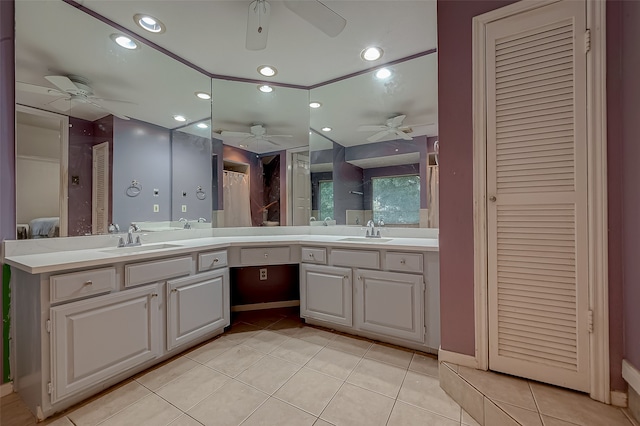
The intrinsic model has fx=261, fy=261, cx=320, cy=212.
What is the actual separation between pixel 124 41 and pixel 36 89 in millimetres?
711

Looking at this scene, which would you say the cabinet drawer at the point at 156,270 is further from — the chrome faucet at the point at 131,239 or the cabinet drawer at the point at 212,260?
the chrome faucet at the point at 131,239

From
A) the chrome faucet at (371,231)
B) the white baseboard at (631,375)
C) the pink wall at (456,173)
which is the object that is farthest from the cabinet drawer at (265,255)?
the white baseboard at (631,375)

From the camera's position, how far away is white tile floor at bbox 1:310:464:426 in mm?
1367

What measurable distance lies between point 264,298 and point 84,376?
5.31ft

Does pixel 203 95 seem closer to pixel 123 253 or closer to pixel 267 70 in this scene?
pixel 267 70

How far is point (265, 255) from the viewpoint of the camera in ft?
7.82

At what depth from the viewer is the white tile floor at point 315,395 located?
4.11ft

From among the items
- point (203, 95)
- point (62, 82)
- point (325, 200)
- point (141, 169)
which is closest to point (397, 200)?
point (325, 200)

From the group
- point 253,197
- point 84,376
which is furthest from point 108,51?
point 84,376

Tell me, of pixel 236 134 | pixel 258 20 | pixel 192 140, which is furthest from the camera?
pixel 236 134

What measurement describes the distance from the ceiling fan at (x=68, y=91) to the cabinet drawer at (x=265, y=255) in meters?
1.59

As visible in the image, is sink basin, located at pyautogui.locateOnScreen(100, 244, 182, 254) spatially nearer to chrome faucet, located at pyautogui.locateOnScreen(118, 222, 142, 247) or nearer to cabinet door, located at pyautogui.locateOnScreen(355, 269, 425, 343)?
chrome faucet, located at pyautogui.locateOnScreen(118, 222, 142, 247)

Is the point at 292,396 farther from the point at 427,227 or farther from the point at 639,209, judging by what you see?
the point at 639,209

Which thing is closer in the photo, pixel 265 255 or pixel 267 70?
pixel 265 255
